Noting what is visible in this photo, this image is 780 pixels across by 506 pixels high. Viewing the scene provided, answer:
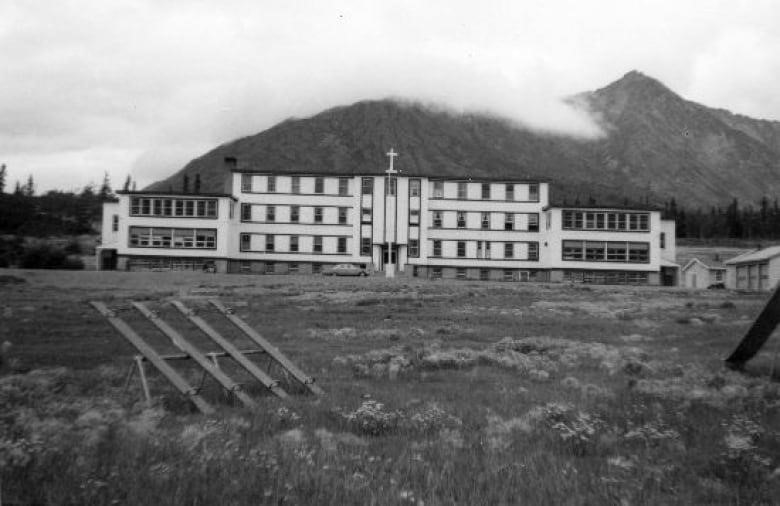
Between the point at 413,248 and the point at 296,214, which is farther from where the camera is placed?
the point at 413,248

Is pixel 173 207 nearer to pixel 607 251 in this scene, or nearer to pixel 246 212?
pixel 246 212

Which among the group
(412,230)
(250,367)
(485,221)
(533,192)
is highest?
(533,192)

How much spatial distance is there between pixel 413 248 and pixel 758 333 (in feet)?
244

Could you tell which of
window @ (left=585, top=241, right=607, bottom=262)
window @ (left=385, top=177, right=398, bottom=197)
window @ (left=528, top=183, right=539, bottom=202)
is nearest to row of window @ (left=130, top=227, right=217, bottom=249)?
window @ (left=385, top=177, right=398, bottom=197)

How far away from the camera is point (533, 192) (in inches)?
3467

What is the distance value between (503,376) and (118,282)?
143ft

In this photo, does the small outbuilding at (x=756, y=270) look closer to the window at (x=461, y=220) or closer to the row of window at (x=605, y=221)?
the row of window at (x=605, y=221)

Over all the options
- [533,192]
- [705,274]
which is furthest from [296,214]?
[705,274]

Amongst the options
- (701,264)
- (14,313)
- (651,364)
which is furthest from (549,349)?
(701,264)

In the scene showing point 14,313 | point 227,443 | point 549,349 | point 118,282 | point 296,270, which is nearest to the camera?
point 227,443

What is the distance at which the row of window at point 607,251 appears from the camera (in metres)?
84.4

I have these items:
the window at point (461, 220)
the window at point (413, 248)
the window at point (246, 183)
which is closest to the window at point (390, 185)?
the window at point (413, 248)

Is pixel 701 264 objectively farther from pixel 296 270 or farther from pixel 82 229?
pixel 82 229

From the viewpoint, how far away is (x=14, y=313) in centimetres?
2772
